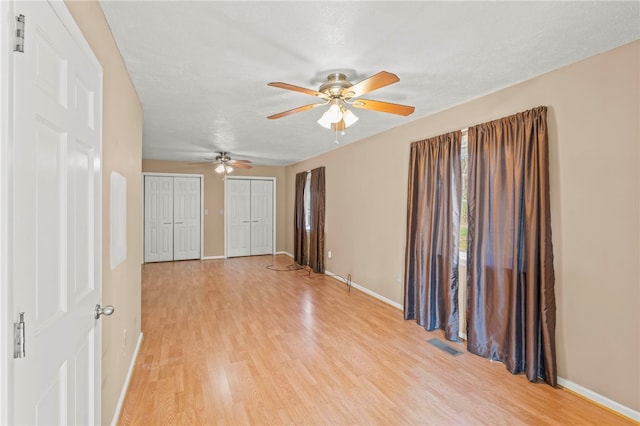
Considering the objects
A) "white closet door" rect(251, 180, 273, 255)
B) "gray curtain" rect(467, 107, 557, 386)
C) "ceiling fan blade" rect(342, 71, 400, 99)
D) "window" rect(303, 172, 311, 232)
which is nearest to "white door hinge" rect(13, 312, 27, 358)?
"ceiling fan blade" rect(342, 71, 400, 99)

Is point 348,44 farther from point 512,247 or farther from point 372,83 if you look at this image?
point 512,247

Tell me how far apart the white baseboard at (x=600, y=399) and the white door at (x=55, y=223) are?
3053 mm

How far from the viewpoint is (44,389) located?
37.8 inches

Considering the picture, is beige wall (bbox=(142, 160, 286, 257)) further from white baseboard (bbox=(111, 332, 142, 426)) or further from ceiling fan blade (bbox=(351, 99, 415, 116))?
ceiling fan blade (bbox=(351, 99, 415, 116))

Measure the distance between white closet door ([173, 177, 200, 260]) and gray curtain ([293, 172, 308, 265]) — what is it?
2429mm

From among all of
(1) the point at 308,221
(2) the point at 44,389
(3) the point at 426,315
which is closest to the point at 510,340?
(3) the point at 426,315

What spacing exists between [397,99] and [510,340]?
2368mm

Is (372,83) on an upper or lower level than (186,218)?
upper

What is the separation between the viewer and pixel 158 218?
23.4ft

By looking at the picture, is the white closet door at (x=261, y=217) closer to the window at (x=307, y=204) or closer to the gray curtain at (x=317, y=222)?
the window at (x=307, y=204)

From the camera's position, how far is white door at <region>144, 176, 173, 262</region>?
6.99m

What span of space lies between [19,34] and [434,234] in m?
3.39

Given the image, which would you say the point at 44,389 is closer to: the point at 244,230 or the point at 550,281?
the point at 550,281

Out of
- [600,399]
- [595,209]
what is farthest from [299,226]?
[600,399]
